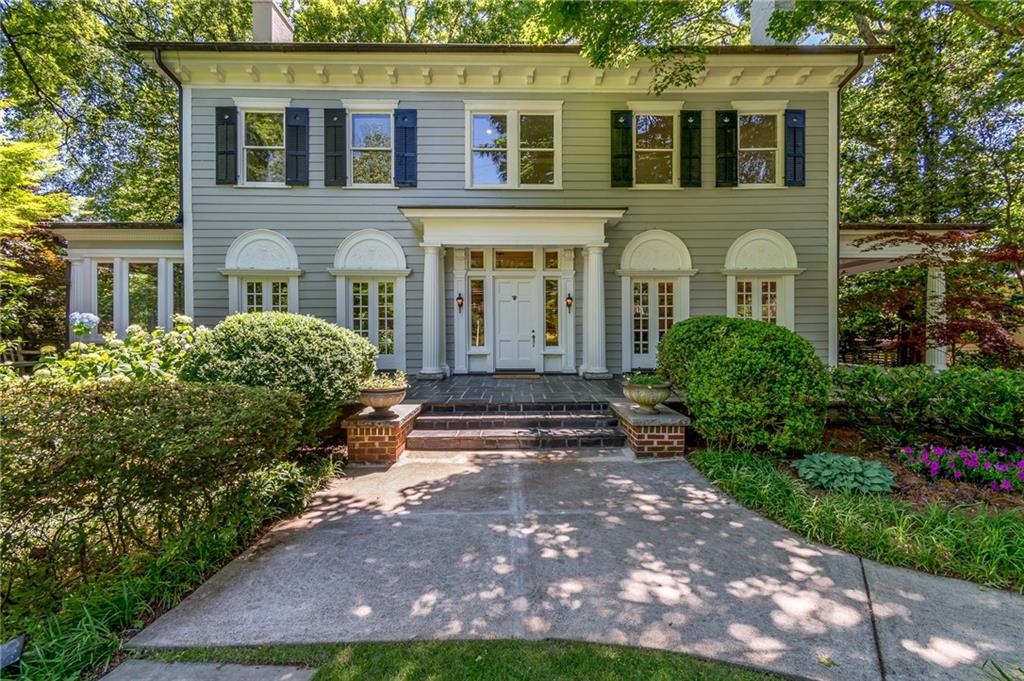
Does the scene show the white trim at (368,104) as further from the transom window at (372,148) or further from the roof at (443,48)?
the roof at (443,48)

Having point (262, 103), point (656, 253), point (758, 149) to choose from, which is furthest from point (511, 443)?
point (262, 103)

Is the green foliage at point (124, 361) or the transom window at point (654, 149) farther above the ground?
the transom window at point (654, 149)

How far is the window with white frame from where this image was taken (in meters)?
8.66

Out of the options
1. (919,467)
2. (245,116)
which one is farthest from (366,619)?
(245,116)

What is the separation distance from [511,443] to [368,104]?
299 inches

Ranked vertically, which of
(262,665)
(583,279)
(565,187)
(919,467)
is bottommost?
(262,665)

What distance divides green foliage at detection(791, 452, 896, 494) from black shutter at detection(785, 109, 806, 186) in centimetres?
683

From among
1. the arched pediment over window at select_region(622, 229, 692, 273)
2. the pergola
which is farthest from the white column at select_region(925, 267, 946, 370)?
the arched pediment over window at select_region(622, 229, 692, 273)

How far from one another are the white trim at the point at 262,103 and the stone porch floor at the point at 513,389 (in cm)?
643

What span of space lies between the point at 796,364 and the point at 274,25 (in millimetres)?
11807

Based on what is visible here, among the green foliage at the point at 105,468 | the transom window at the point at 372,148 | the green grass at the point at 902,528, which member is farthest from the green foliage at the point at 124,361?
the green grass at the point at 902,528

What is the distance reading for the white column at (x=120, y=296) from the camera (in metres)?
8.36

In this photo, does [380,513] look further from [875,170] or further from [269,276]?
[875,170]

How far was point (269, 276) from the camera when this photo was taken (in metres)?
8.58
